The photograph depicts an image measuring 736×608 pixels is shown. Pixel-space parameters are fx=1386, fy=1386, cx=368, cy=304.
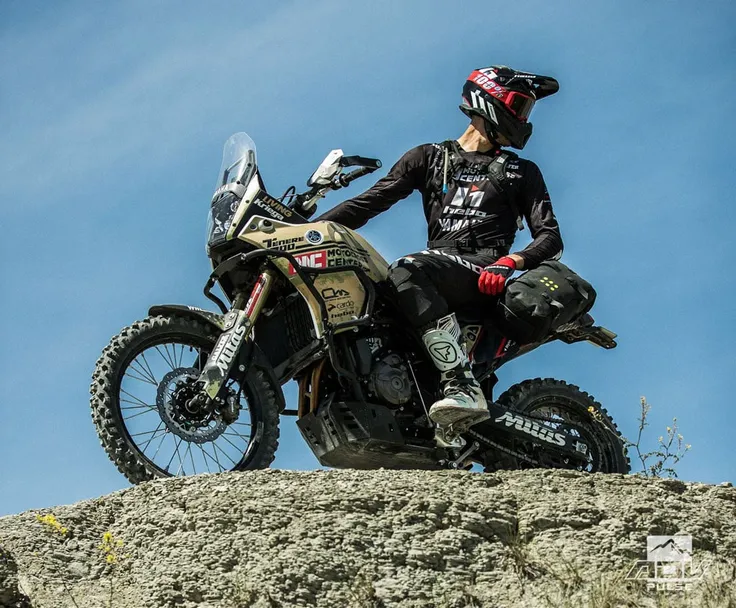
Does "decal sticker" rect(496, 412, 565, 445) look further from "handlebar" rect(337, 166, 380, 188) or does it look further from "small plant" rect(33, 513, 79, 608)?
"small plant" rect(33, 513, 79, 608)

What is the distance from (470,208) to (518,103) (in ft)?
2.56

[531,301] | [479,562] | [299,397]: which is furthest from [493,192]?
[479,562]

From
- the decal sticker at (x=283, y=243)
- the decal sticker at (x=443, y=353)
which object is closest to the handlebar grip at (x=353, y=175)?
the decal sticker at (x=283, y=243)

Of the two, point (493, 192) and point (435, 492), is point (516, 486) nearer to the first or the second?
point (435, 492)

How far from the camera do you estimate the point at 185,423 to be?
7.50 metres

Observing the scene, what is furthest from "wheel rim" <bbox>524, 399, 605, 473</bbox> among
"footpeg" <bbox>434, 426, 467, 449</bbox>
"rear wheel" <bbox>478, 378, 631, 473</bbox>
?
"footpeg" <bbox>434, 426, 467, 449</bbox>

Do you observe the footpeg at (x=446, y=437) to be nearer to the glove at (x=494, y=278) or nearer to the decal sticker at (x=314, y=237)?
the glove at (x=494, y=278)

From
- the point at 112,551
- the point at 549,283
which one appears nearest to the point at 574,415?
the point at 549,283

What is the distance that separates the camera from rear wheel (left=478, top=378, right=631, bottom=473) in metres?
8.87

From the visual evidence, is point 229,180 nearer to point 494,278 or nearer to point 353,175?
point 353,175

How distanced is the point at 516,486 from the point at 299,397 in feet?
6.29

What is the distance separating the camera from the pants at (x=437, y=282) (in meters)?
8.21

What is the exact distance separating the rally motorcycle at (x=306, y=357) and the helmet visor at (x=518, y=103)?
980 millimetres

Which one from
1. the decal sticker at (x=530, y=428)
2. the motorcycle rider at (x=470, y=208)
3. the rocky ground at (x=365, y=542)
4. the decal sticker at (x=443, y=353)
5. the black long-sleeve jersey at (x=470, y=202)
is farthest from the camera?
the black long-sleeve jersey at (x=470, y=202)
